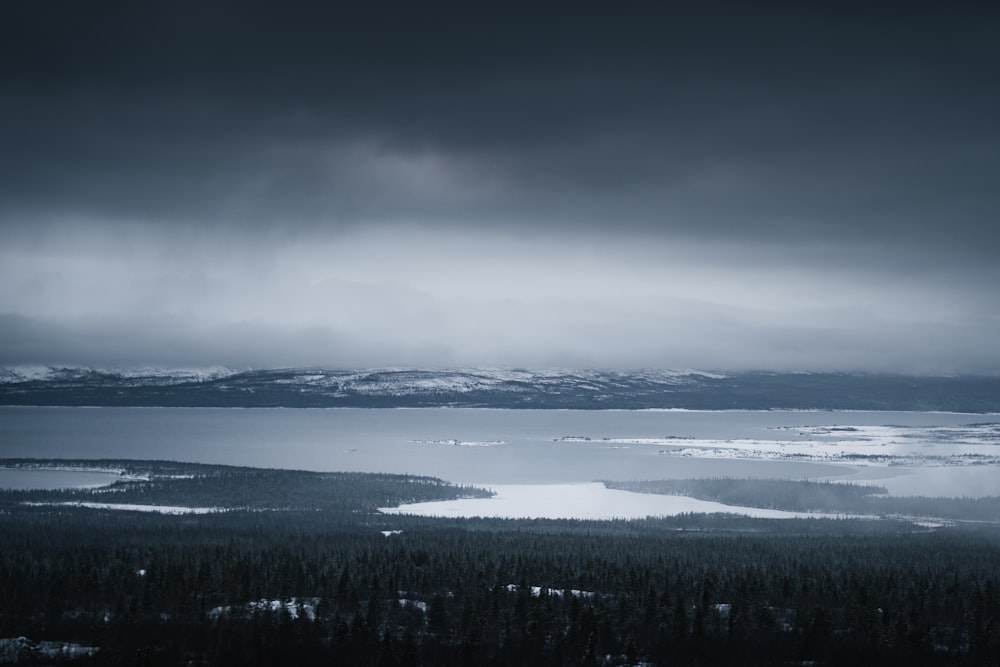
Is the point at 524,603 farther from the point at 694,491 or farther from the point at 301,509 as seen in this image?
the point at 694,491

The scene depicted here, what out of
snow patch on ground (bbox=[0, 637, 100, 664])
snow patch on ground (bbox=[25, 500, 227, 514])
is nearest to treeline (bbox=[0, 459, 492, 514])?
snow patch on ground (bbox=[25, 500, 227, 514])

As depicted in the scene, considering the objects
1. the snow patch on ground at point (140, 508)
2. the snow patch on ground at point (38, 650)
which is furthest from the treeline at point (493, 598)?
the snow patch on ground at point (140, 508)

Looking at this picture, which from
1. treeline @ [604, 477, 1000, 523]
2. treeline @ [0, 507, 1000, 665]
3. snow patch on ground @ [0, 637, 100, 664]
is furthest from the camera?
treeline @ [604, 477, 1000, 523]

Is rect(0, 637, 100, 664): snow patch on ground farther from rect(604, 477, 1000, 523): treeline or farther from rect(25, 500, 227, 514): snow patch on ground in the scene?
rect(604, 477, 1000, 523): treeline

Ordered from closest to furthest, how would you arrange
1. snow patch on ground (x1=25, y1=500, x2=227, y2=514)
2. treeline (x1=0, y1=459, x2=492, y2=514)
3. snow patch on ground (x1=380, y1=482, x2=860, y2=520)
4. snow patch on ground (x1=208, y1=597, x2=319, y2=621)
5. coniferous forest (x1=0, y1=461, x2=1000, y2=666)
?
coniferous forest (x1=0, y1=461, x2=1000, y2=666)
snow patch on ground (x1=208, y1=597, x2=319, y2=621)
snow patch on ground (x1=25, y1=500, x2=227, y2=514)
snow patch on ground (x1=380, y1=482, x2=860, y2=520)
treeline (x1=0, y1=459, x2=492, y2=514)

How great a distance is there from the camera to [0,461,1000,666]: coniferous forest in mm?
44875

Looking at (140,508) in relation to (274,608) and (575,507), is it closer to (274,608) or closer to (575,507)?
(575,507)

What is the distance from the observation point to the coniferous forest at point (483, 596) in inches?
1767

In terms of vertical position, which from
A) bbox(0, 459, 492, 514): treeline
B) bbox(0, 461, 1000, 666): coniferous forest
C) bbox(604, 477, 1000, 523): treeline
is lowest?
bbox(0, 459, 492, 514): treeline

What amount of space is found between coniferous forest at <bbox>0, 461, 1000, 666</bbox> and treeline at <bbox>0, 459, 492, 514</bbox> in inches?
857

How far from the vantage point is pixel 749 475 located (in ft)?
534

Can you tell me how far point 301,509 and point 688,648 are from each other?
2800 inches

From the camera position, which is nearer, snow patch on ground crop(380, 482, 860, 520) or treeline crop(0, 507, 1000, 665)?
treeline crop(0, 507, 1000, 665)

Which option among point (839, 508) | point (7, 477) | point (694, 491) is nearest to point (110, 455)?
point (7, 477)
